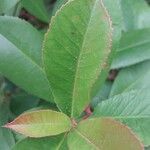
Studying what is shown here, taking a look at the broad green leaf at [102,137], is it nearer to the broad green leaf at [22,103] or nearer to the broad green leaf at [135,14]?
the broad green leaf at [22,103]

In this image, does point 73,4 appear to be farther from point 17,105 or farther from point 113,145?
point 17,105

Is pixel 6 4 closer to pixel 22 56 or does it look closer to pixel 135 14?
pixel 22 56

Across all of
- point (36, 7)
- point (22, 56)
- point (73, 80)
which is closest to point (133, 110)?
point (73, 80)

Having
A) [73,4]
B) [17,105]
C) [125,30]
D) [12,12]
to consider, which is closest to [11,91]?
[17,105]

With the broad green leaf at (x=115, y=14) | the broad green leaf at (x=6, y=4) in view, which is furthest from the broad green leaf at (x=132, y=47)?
the broad green leaf at (x=6, y=4)

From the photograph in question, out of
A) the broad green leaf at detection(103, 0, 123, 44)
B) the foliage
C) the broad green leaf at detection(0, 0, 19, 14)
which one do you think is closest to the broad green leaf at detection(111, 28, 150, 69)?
the foliage
